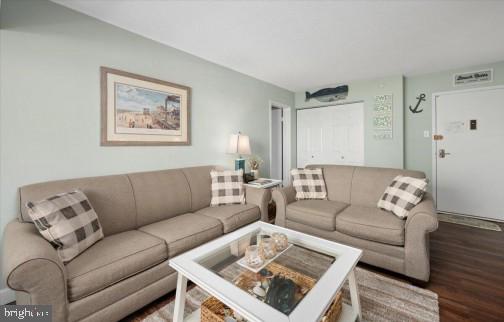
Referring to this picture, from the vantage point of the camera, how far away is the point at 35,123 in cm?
173

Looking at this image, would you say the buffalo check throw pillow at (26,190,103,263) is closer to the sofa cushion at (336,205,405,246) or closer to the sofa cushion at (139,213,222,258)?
the sofa cushion at (139,213,222,258)

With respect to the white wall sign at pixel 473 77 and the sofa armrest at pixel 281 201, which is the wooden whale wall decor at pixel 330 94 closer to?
the white wall sign at pixel 473 77

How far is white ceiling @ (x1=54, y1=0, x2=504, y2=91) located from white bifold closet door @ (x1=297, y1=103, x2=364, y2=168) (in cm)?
111

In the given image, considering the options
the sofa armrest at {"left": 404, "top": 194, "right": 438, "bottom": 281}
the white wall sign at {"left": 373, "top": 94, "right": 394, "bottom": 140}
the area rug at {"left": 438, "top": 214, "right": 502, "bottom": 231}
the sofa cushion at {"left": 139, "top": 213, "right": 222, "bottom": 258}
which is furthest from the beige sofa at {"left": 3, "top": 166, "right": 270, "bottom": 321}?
the area rug at {"left": 438, "top": 214, "right": 502, "bottom": 231}

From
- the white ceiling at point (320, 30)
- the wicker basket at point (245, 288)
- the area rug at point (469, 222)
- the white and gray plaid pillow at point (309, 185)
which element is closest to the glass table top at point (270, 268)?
the wicker basket at point (245, 288)

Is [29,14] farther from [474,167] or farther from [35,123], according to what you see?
[474,167]

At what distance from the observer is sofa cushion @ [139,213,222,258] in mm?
1709

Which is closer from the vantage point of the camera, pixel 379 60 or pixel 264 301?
pixel 264 301

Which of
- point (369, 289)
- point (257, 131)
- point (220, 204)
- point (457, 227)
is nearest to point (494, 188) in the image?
point (457, 227)

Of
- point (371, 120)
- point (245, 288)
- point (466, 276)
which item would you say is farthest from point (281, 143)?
point (245, 288)

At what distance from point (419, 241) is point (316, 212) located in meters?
0.88

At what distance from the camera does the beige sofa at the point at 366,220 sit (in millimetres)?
1776

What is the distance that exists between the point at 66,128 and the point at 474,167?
5.12 metres
